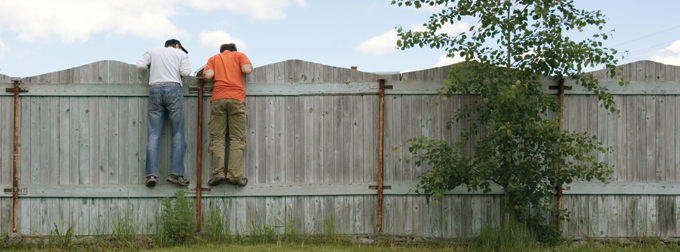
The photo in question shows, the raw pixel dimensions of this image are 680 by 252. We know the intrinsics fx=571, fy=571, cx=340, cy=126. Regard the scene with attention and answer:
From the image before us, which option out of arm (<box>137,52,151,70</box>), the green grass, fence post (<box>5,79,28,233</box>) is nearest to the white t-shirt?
arm (<box>137,52,151,70</box>)

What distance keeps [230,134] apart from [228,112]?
0.23 m

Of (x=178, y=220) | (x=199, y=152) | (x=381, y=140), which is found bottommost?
(x=178, y=220)

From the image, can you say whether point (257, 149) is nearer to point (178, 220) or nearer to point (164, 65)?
point (178, 220)

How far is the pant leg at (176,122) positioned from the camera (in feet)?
19.6

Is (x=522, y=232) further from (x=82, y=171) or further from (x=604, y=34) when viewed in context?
(x=82, y=171)

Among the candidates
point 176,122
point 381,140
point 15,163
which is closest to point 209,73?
point 176,122

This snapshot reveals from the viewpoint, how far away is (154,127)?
6043 millimetres

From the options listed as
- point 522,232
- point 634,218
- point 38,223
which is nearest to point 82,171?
point 38,223

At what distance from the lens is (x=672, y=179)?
21.2 ft

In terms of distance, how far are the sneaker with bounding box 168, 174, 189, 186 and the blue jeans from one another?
43 mm

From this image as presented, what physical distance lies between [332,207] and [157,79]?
2.31 metres

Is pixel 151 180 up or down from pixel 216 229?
up

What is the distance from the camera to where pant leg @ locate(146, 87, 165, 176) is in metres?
6.02

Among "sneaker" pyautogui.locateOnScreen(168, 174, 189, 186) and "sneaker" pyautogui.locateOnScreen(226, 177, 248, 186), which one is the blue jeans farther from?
"sneaker" pyautogui.locateOnScreen(226, 177, 248, 186)
